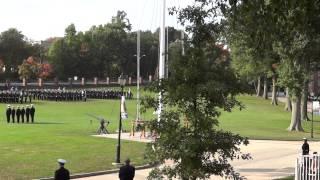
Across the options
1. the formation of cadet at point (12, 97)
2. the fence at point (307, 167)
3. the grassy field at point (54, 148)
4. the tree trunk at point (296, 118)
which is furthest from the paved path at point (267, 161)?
the formation of cadet at point (12, 97)

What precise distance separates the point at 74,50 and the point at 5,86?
30.5 m

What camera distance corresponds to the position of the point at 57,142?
34125 millimetres

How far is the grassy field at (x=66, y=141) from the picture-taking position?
25.6 metres

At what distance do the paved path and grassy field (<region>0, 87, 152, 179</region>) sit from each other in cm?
213

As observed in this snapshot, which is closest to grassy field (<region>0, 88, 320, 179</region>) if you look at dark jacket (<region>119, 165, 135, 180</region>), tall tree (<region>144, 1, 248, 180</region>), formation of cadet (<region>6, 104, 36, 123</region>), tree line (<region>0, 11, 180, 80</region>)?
formation of cadet (<region>6, 104, 36, 123</region>)

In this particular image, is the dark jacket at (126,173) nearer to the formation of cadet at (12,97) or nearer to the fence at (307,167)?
the fence at (307,167)

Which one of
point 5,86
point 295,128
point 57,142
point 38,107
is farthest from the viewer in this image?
point 5,86

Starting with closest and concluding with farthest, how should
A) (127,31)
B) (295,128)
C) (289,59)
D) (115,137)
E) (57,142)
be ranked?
(57,142) → (115,137) → (289,59) → (295,128) → (127,31)

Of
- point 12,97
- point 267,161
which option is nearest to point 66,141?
point 267,161

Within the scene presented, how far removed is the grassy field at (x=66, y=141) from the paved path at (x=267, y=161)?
7.83 feet

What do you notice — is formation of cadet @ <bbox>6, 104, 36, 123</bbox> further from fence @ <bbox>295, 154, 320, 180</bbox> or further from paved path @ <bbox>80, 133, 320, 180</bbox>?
fence @ <bbox>295, 154, 320, 180</bbox>

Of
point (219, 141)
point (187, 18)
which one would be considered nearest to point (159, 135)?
point (219, 141)

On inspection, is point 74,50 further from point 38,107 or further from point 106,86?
point 38,107

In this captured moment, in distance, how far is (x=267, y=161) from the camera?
31.6m
